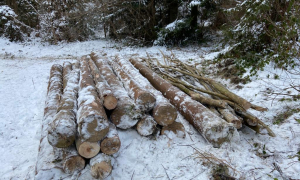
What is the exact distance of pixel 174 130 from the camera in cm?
379

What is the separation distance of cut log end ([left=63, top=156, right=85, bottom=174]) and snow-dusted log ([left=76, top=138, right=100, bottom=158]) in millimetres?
127

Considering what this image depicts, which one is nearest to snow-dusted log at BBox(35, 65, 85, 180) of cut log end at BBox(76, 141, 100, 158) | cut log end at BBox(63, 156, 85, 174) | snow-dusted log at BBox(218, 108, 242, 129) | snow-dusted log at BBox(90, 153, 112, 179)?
cut log end at BBox(63, 156, 85, 174)

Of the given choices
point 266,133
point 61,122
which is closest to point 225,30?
point 266,133

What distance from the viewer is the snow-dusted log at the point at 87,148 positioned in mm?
2927

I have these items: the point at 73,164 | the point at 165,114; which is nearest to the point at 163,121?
the point at 165,114

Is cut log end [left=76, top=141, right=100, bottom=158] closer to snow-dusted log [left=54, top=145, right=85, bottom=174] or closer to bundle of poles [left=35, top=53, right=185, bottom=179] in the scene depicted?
bundle of poles [left=35, top=53, right=185, bottom=179]

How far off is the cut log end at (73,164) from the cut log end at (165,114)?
151 cm

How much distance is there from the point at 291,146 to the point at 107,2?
42.6 ft

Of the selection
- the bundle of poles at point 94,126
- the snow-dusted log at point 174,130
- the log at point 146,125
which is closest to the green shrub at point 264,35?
the snow-dusted log at point 174,130

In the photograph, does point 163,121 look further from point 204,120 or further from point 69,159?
point 69,159

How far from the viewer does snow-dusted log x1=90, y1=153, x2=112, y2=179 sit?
2943 millimetres

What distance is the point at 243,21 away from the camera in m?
6.91

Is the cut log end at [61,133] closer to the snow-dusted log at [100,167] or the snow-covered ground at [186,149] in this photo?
the snow-dusted log at [100,167]

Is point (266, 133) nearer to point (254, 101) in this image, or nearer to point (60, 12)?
point (254, 101)
